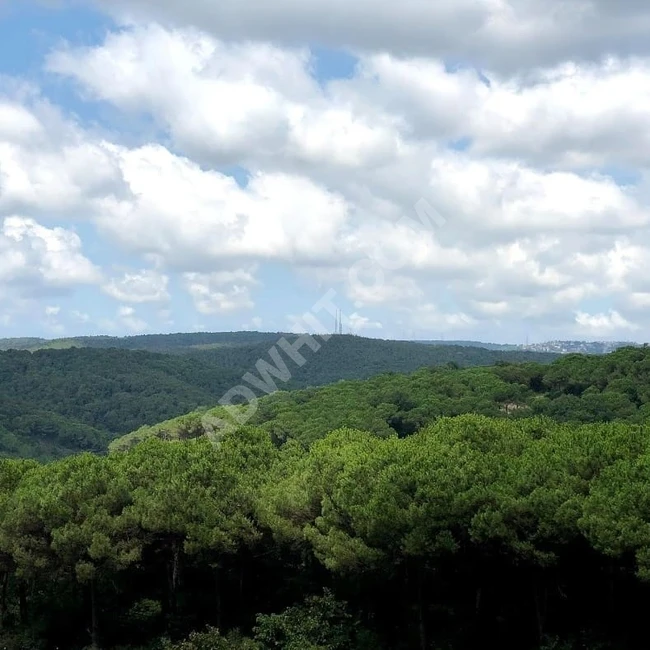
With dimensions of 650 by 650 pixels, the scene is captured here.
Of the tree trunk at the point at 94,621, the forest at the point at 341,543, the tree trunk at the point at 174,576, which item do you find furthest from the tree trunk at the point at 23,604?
the tree trunk at the point at 174,576

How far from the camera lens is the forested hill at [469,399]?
72.9 m

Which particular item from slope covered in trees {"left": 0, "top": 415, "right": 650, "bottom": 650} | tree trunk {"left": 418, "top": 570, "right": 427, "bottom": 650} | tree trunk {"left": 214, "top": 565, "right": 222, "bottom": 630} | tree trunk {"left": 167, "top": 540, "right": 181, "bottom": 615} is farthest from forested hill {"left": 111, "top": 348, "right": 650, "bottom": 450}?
tree trunk {"left": 418, "top": 570, "right": 427, "bottom": 650}

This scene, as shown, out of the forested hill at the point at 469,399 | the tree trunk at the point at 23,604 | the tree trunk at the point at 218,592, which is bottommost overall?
the tree trunk at the point at 23,604

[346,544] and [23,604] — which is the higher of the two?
[346,544]

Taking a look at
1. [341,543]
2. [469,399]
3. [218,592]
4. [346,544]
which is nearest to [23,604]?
[218,592]

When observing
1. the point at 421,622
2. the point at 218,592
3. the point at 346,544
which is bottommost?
the point at 218,592

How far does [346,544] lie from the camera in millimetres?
26156

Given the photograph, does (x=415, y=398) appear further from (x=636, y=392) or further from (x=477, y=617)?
(x=477, y=617)

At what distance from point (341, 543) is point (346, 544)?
0.63 feet

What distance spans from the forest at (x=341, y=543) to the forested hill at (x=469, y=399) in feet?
120

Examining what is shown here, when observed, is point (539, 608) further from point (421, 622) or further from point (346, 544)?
point (346, 544)

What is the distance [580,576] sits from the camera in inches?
1061

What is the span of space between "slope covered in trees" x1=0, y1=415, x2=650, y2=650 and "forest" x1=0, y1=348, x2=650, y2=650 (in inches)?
2.8

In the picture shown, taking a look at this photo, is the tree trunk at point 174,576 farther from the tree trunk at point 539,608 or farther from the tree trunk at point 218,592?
the tree trunk at point 539,608
